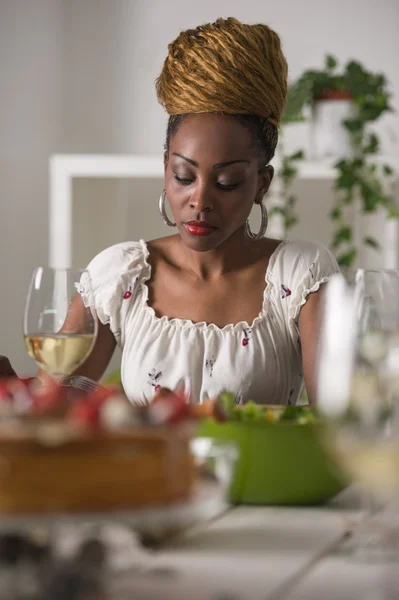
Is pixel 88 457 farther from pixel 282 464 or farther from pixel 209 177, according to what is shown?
pixel 209 177

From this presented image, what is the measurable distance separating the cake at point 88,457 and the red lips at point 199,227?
1.15 meters

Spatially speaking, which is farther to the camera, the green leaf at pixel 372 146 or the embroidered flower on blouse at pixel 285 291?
the green leaf at pixel 372 146

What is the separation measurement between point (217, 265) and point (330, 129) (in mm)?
1494

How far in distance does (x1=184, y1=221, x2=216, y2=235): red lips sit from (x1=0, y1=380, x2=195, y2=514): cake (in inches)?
45.4

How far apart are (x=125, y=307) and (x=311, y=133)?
1619 millimetres

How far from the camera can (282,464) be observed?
1059 mm

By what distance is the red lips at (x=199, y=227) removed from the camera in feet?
6.09

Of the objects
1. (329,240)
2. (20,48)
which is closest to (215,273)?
(329,240)

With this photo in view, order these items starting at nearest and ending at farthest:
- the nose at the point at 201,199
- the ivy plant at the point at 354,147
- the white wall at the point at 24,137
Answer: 1. the nose at the point at 201,199
2. the ivy plant at the point at 354,147
3. the white wall at the point at 24,137

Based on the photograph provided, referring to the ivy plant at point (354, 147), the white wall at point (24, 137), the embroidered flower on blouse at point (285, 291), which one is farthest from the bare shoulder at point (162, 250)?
the white wall at point (24, 137)

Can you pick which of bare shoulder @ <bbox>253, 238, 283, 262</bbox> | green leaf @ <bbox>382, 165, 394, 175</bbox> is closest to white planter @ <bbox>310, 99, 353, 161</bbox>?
green leaf @ <bbox>382, 165, 394, 175</bbox>

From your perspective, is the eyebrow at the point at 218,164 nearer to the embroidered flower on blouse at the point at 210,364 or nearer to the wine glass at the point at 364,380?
the embroidered flower on blouse at the point at 210,364

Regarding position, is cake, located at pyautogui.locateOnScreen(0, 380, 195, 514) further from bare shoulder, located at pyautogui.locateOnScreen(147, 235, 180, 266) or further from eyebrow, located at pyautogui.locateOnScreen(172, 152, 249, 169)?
bare shoulder, located at pyautogui.locateOnScreen(147, 235, 180, 266)

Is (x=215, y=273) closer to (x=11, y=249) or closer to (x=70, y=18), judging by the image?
(x=11, y=249)
